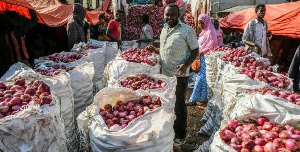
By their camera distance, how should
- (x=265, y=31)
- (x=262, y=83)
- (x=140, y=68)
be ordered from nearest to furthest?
(x=262, y=83) → (x=140, y=68) → (x=265, y=31)

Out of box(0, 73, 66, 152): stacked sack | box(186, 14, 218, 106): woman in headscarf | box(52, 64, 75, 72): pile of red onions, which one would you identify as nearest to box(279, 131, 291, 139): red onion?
box(0, 73, 66, 152): stacked sack

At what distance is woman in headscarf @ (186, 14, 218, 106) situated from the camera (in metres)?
5.64

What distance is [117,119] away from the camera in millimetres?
2434

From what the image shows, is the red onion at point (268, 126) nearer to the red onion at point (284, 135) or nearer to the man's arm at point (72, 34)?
the red onion at point (284, 135)

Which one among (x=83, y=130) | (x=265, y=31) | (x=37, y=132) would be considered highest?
(x=265, y=31)

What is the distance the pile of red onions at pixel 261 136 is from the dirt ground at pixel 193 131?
1.75m

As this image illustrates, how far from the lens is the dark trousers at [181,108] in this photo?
3.87 m

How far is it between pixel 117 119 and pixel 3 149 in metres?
0.91

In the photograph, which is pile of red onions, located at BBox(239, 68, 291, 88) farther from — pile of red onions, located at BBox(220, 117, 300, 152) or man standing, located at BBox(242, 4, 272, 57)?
man standing, located at BBox(242, 4, 272, 57)

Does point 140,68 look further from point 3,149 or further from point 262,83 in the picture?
point 3,149

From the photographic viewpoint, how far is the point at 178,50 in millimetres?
3674

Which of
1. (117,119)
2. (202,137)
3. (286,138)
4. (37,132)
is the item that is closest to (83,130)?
(117,119)

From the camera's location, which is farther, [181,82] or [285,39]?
[285,39]

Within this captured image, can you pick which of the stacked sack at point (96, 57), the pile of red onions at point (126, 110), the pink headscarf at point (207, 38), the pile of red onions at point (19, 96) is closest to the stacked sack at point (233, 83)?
the pile of red onions at point (126, 110)
